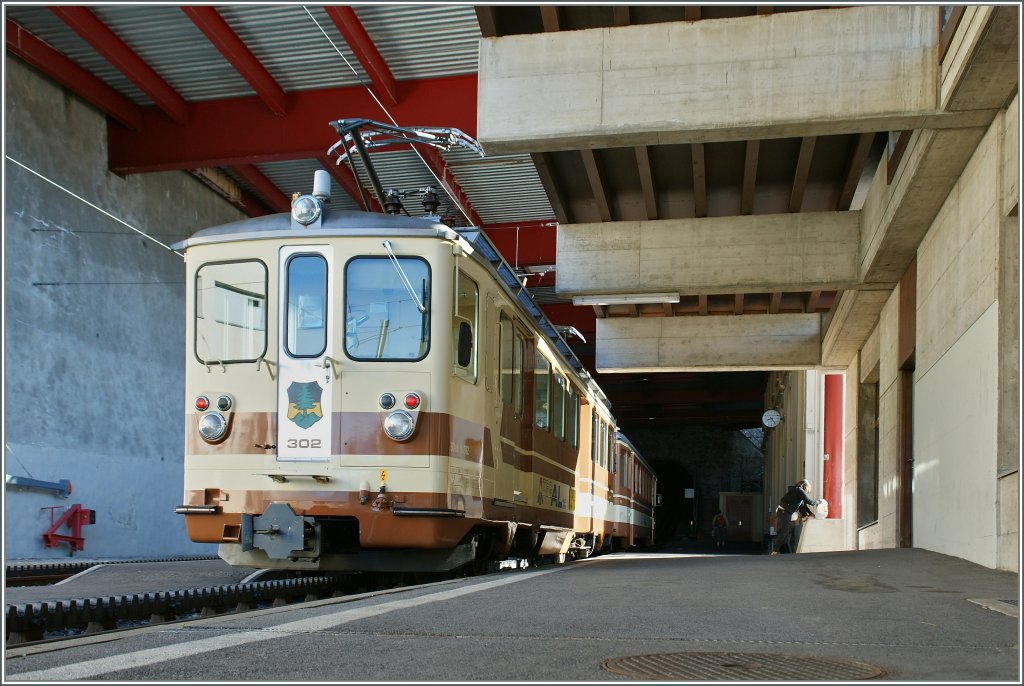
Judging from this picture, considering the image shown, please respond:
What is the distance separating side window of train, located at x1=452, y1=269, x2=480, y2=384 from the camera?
8.59 m

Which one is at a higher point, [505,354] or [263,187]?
[263,187]

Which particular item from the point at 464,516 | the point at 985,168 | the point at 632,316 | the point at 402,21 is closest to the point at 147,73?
the point at 402,21

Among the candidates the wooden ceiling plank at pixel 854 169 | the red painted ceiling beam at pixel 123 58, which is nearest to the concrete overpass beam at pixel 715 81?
the wooden ceiling plank at pixel 854 169

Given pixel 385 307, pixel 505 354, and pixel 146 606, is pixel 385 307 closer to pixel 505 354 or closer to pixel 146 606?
pixel 505 354

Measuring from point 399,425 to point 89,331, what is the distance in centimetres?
1135

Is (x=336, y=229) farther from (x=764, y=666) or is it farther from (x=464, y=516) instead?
(x=764, y=666)

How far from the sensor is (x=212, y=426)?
8.48m

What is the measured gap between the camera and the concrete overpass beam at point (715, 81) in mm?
9125

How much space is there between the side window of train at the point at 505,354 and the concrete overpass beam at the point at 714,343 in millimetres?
10622

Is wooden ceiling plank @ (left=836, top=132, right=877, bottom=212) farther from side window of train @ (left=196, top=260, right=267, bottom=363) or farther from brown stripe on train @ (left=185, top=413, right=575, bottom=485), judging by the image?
side window of train @ (left=196, top=260, right=267, bottom=363)

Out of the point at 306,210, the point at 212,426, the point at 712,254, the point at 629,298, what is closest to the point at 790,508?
the point at 629,298

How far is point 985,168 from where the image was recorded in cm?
940

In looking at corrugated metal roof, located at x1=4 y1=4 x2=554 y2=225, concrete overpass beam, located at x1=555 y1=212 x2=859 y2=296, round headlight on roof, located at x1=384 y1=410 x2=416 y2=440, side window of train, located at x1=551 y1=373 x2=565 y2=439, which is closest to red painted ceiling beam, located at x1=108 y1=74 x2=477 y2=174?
corrugated metal roof, located at x1=4 y1=4 x2=554 y2=225

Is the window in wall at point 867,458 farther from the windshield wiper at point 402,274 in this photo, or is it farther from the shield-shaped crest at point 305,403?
the shield-shaped crest at point 305,403
